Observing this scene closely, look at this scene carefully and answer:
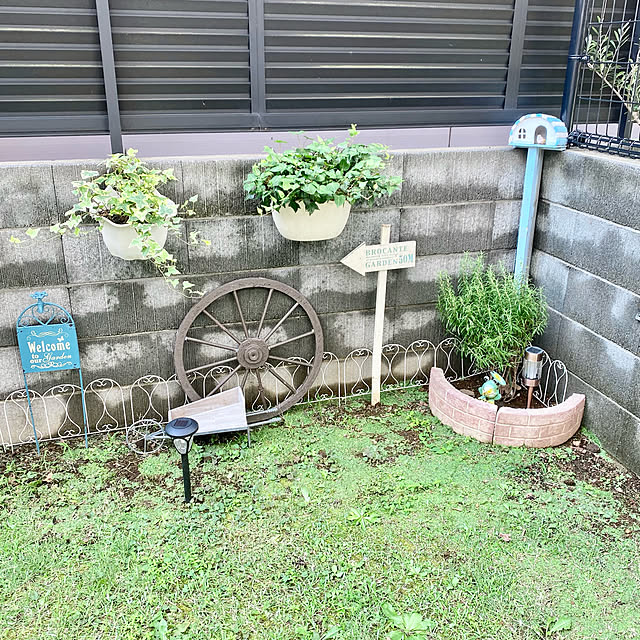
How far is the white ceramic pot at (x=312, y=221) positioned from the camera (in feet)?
11.4

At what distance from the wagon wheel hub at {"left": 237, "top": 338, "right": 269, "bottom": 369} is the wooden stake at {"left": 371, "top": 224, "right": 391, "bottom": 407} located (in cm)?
70

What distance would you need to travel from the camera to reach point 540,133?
→ 393cm

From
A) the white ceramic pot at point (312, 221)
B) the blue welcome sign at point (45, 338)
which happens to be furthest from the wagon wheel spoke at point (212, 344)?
the white ceramic pot at point (312, 221)

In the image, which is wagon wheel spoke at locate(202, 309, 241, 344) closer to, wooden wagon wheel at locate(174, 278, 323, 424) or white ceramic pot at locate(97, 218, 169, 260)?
wooden wagon wheel at locate(174, 278, 323, 424)

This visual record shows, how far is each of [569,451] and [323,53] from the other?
2.76 meters

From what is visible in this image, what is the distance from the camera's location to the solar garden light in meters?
3.87

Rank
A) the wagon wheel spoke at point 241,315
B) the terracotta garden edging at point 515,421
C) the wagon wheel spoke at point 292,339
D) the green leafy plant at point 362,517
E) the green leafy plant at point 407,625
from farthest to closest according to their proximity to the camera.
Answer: the wagon wheel spoke at point 292,339 → the wagon wheel spoke at point 241,315 → the terracotta garden edging at point 515,421 → the green leafy plant at point 362,517 → the green leafy plant at point 407,625

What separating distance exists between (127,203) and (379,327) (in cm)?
172

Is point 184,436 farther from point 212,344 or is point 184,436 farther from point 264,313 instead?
point 264,313

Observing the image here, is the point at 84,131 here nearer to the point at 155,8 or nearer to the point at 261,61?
the point at 155,8

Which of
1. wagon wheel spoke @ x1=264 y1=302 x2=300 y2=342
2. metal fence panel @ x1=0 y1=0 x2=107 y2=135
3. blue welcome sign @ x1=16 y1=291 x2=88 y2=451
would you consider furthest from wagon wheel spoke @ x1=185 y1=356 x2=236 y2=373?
metal fence panel @ x1=0 y1=0 x2=107 y2=135

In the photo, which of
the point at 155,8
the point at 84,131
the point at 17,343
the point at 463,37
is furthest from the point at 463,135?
the point at 17,343

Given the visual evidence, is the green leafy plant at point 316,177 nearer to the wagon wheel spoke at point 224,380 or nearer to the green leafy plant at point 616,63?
the wagon wheel spoke at point 224,380

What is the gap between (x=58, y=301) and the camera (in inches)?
139
